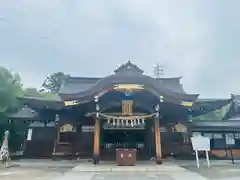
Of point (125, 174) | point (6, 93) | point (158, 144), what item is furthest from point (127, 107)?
point (6, 93)

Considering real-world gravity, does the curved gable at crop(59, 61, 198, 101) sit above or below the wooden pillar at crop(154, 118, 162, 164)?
above

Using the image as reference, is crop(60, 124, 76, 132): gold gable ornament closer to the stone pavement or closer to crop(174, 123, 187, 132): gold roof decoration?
the stone pavement

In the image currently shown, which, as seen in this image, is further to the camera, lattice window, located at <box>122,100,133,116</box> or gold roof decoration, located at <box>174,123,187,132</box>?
gold roof decoration, located at <box>174,123,187,132</box>

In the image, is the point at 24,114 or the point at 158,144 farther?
the point at 24,114

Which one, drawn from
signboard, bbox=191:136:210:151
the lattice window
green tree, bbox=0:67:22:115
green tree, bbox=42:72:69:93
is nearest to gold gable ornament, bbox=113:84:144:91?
the lattice window

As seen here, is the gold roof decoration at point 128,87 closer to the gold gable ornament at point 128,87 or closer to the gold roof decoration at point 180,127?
the gold gable ornament at point 128,87

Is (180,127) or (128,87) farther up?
(128,87)

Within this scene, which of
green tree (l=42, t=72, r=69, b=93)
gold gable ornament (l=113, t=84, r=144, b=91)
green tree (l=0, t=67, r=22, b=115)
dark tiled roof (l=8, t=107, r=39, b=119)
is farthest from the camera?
green tree (l=42, t=72, r=69, b=93)

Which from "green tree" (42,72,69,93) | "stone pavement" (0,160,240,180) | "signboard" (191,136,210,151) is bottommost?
"stone pavement" (0,160,240,180)

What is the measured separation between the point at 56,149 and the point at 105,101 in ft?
15.4

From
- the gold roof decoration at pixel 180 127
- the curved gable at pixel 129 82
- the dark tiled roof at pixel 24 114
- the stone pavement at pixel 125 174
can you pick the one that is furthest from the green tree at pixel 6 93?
the gold roof decoration at pixel 180 127

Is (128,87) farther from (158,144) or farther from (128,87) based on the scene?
(158,144)

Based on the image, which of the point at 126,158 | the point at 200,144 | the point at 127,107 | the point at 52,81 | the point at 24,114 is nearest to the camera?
the point at 200,144

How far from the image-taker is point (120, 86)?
1209 cm
